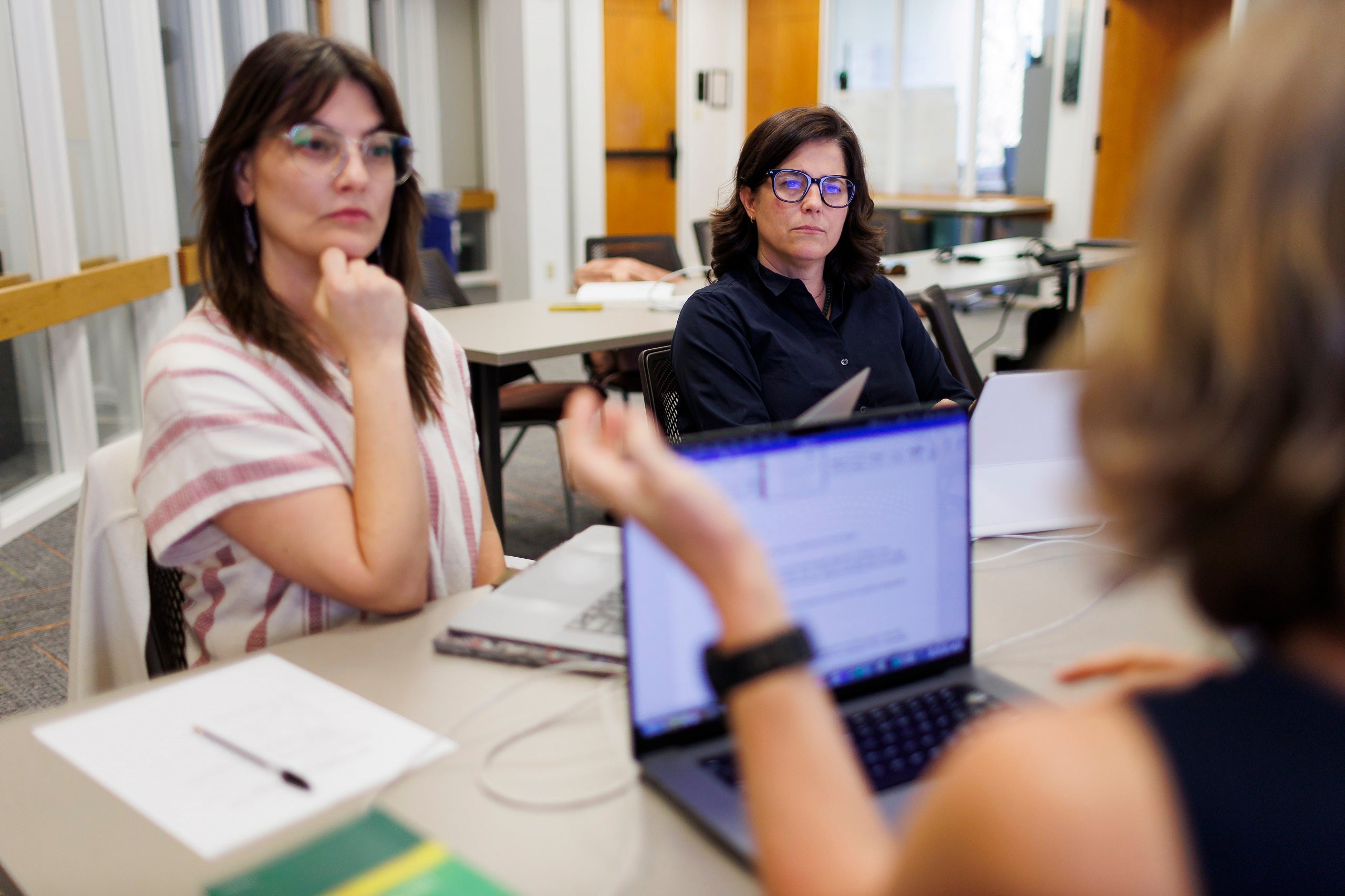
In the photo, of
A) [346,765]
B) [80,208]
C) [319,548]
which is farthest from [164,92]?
[346,765]

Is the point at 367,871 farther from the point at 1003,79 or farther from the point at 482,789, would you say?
the point at 1003,79

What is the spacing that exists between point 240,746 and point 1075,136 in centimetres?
822

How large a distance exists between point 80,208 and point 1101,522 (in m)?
4.27

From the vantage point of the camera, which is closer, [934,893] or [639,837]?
[934,893]

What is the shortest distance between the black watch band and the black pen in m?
0.46

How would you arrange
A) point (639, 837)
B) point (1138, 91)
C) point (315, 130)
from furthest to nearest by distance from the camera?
point (1138, 91), point (315, 130), point (639, 837)

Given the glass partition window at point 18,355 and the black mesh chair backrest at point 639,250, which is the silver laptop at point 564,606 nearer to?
the glass partition window at point 18,355

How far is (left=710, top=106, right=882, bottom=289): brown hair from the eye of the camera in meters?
2.25

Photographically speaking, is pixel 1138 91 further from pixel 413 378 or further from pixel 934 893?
pixel 934 893

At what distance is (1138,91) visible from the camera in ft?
25.1

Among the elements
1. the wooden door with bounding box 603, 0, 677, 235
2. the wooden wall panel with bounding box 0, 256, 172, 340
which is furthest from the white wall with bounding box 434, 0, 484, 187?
the wooden wall panel with bounding box 0, 256, 172, 340

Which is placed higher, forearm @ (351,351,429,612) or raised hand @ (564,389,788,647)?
raised hand @ (564,389,788,647)

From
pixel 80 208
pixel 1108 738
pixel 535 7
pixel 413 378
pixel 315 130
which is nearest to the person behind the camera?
pixel 1108 738

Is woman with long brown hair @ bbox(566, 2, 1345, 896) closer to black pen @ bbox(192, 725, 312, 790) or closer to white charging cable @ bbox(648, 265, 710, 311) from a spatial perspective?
black pen @ bbox(192, 725, 312, 790)
